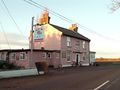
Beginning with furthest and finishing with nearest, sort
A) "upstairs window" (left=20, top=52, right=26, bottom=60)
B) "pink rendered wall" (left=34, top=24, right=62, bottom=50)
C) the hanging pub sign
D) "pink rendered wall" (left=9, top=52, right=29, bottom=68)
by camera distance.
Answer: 1. the hanging pub sign
2. "pink rendered wall" (left=34, top=24, right=62, bottom=50)
3. "upstairs window" (left=20, top=52, right=26, bottom=60)
4. "pink rendered wall" (left=9, top=52, right=29, bottom=68)

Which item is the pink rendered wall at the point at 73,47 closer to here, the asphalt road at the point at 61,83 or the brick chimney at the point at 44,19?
the brick chimney at the point at 44,19

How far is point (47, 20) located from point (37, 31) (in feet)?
9.69

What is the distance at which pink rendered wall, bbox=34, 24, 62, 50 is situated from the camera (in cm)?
5588

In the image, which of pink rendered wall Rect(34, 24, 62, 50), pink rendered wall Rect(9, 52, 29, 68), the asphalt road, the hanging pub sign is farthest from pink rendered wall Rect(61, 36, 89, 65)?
the asphalt road

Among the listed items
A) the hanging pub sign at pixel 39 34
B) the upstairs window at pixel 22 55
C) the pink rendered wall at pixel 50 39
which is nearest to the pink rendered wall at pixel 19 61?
the upstairs window at pixel 22 55

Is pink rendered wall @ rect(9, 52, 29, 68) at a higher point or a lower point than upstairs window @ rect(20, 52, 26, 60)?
lower

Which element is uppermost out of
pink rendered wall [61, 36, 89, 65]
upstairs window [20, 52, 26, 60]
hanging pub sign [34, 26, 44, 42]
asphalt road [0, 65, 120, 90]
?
hanging pub sign [34, 26, 44, 42]

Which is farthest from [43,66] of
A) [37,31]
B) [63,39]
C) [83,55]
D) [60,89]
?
[83,55]

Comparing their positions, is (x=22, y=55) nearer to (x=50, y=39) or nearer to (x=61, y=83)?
(x=50, y=39)

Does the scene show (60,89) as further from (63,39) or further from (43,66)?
(63,39)

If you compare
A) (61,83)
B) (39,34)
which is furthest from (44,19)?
(61,83)

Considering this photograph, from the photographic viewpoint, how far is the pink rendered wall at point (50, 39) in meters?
55.9

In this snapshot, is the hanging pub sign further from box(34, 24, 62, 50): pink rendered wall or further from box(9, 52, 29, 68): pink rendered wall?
box(9, 52, 29, 68): pink rendered wall

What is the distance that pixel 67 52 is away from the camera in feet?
192
